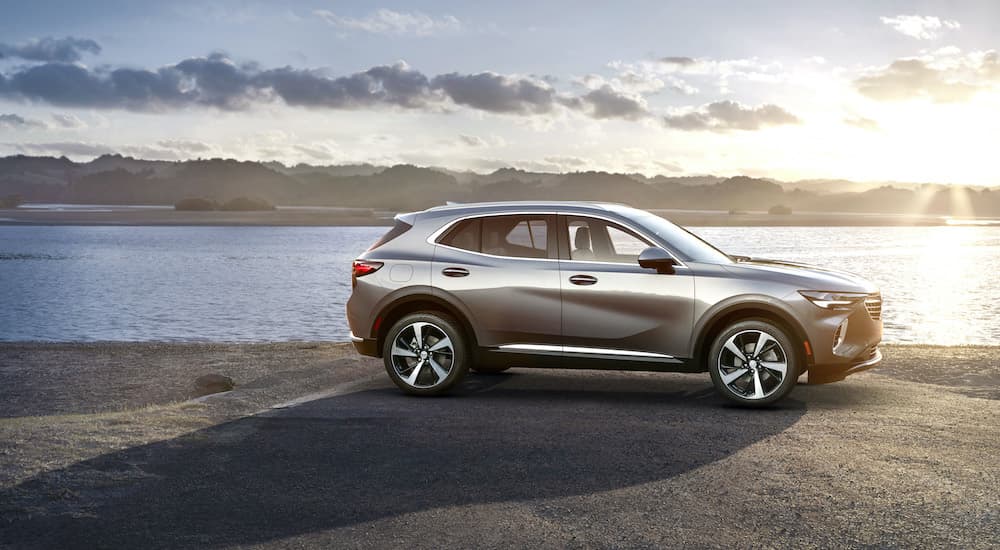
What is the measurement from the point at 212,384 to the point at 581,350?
464 centimetres

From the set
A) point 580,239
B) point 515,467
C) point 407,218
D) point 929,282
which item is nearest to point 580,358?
point 580,239

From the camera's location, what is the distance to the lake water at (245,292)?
21.2 meters

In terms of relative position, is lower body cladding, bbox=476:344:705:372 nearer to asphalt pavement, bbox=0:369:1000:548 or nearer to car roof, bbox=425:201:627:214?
asphalt pavement, bbox=0:369:1000:548

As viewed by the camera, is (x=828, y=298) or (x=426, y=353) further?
(x=426, y=353)

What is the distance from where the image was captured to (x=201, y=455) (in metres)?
7.04

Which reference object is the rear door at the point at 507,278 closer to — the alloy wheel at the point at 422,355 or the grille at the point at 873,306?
the alloy wheel at the point at 422,355

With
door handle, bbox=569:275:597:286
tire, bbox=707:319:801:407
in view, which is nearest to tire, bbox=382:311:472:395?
door handle, bbox=569:275:597:286

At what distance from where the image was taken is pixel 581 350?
8.87 metres

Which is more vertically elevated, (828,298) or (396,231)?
(396,231)

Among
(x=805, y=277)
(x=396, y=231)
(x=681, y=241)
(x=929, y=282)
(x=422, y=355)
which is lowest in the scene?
(x=929, y=282)

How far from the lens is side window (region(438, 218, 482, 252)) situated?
30.3 feet

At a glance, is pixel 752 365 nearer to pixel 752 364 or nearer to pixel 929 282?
pixel 752 364

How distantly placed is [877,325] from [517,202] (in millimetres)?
3543

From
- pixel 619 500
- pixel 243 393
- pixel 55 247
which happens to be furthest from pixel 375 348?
pixel 55 247
